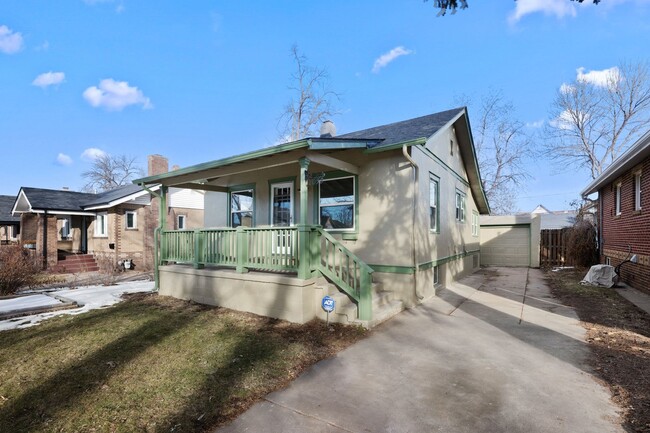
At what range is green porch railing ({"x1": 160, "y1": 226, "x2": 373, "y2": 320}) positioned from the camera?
19.5ft

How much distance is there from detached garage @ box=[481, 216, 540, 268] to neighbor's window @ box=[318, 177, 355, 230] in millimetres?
12334

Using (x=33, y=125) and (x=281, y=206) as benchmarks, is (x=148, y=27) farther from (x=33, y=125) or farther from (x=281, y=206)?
(x=33, y=125)

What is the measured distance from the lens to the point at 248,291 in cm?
674

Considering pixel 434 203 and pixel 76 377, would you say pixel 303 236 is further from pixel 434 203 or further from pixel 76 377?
pixel 434 203

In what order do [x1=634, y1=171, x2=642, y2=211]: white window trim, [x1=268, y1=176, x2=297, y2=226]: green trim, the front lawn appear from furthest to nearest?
[x1=634, y1=171, x2=642, y2=211]: white window trim → [x1=268, y1=176, x2=297, y2=226]: green trim → the front lawn

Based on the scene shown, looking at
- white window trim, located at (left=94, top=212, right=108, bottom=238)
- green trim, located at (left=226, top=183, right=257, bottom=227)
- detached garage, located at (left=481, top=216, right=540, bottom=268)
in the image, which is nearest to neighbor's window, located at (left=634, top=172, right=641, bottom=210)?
detached garage, located at (left=481, top=216, right=540, bottom=268)

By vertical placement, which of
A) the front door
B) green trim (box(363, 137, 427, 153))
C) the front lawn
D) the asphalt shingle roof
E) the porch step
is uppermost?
the asphalt shingle roof

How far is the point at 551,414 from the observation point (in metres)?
3.09

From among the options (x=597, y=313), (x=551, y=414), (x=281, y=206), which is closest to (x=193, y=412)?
(x=551, y=414)

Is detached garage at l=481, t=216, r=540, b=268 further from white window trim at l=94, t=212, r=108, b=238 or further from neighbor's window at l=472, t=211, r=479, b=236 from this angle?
white window trim at l=94, t=212, r=108, b=238

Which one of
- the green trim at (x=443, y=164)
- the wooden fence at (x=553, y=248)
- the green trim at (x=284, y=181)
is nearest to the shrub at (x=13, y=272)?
the green trim at (x=284, y=181)

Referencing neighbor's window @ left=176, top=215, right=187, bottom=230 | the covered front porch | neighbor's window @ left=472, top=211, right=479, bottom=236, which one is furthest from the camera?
neighbor's window @ left=176, top=215, right=187, bottom=230

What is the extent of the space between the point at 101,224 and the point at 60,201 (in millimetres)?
2410

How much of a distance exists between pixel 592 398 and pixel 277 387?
10.9 ft
